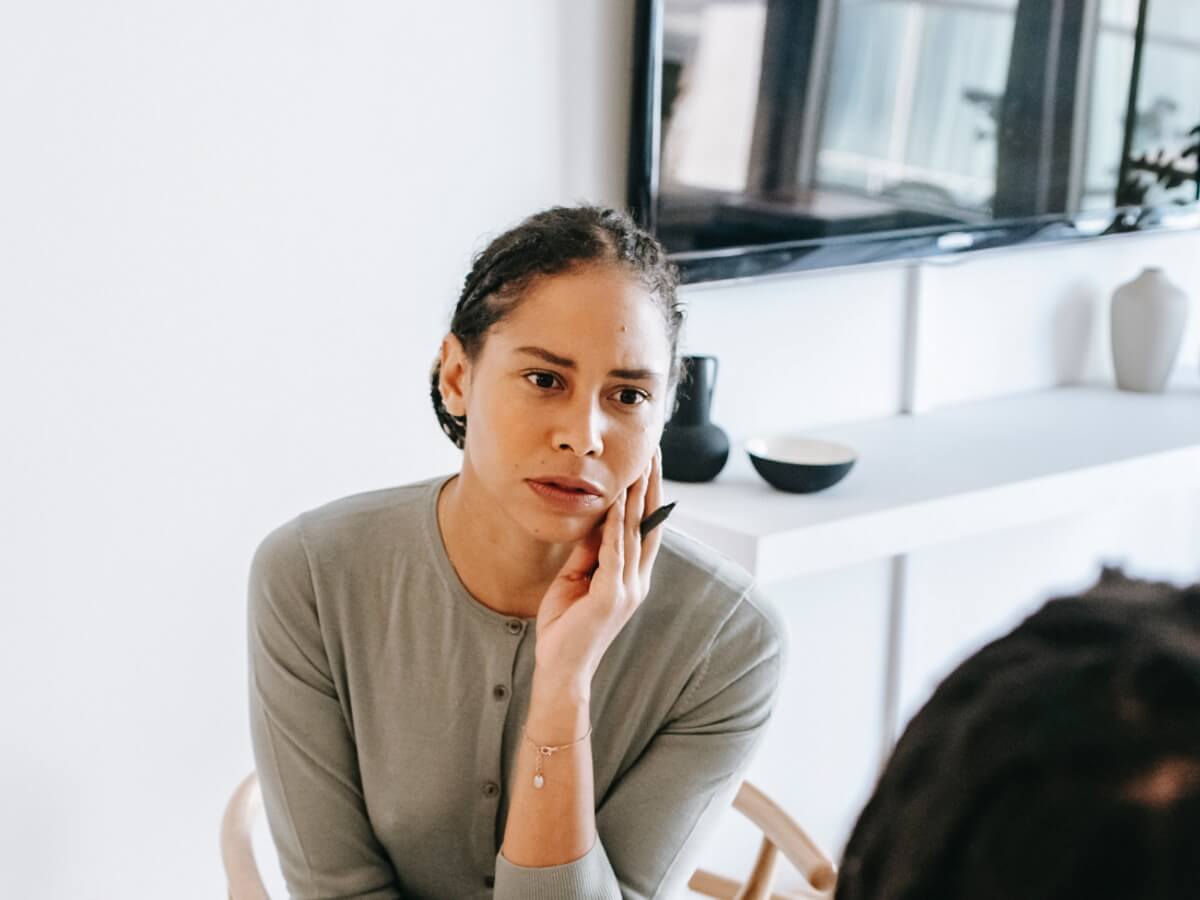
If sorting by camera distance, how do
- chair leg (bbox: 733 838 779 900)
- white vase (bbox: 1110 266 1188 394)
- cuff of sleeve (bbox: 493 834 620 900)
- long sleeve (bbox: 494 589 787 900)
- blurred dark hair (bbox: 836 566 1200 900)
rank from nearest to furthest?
blurred dark hair (bbox: 836 566 1200 900), cuff of sleeve (bbox: 493 834 620 900), long sleeve (bbox: 494 589 787 900), chair leg (bbox: 733 838 779 900), white vase (bbox: 1110 266 1188 394)

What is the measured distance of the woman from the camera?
1.36m

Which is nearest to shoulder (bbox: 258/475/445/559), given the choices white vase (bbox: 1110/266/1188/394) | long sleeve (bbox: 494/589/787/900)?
long sleeve (bbox: 494/589/787/900)

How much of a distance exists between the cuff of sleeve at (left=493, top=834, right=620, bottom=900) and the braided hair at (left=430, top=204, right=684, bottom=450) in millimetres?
481

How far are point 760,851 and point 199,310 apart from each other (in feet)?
3.01

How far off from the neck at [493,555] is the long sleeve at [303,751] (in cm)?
15

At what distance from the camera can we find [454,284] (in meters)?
1.96

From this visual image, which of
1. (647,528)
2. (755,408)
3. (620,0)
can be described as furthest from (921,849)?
(755,408)

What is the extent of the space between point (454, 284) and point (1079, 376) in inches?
55.4

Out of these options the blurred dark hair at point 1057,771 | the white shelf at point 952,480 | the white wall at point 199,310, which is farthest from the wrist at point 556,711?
the blurred dark hair at point 1057,771

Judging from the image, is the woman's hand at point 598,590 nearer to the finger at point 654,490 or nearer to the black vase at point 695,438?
the finger at point 654,490

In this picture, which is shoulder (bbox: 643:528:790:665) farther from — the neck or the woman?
the neck

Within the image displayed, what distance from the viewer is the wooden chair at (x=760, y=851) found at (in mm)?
1384

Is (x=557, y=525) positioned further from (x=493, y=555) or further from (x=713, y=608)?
(x=713, y=608)

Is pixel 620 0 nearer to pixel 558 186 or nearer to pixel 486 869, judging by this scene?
pixel 558 186
